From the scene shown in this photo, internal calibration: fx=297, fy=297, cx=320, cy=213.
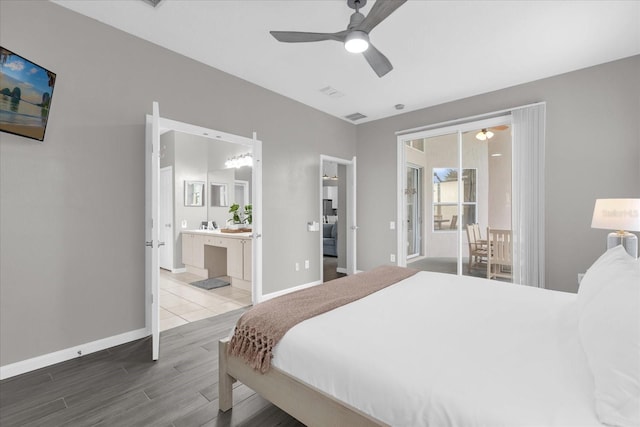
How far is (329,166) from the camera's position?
8570mm

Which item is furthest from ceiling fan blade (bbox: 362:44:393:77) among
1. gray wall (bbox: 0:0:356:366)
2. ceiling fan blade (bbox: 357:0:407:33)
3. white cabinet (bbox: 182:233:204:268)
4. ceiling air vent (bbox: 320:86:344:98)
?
white cabinet (bbox: 182:233:204:268)

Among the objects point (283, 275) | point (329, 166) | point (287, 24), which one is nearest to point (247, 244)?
point (283, 275)

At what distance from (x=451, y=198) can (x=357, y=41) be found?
3225 mm

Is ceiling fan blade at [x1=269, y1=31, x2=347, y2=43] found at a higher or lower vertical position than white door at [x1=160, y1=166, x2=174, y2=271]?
higher

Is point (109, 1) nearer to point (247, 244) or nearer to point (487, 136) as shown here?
point (247, 244)

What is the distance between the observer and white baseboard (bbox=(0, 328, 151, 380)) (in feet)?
7.14

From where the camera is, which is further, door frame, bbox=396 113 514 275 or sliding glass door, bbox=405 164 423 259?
sliding glass door, bbox=405 164 423 259

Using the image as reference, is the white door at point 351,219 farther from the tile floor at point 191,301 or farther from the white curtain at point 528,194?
the white curtain at point 528,194

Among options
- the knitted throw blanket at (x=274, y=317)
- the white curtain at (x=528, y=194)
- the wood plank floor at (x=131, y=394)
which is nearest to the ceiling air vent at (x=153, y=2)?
the knitted throw blanket at (x=274, y=317)

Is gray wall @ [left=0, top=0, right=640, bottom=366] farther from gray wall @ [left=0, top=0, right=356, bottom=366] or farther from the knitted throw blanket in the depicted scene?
the knitted throw blanket

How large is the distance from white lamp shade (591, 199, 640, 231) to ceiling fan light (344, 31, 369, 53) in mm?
2630

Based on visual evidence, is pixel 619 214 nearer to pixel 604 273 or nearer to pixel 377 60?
pixel 604 273

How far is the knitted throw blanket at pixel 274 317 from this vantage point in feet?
5.07

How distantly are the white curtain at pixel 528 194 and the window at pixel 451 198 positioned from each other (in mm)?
614
